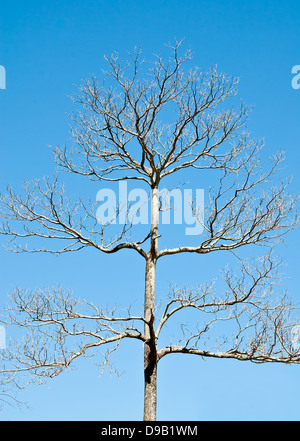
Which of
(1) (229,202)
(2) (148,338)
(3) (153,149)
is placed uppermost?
(3) (153,149)

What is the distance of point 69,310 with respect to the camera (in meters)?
7.58

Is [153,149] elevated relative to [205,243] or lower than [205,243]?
elevated

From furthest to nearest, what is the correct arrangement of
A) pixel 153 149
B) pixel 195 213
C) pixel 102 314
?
pixel 153 149
pixel 195 213
pixel 102 314

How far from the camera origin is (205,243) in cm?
830

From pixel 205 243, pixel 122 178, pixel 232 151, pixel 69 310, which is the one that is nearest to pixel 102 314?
pixel 69 310

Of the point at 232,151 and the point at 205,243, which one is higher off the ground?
the point at 232,151
